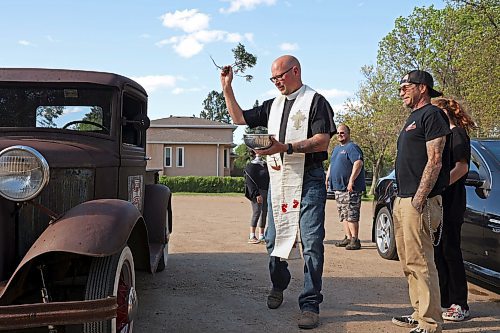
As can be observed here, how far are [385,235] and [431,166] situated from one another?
3790 millimetres

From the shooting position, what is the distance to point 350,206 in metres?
8.09

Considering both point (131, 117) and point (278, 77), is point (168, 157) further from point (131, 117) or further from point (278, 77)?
point (278, 77)

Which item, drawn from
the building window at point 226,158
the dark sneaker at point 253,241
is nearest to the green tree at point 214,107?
the building window at point 226,158

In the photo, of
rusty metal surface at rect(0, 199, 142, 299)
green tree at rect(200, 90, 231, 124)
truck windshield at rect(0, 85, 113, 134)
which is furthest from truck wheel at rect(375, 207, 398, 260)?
green tree at rect(200, 90, 231, 124)

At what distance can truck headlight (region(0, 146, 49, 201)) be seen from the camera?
2986 millimetres

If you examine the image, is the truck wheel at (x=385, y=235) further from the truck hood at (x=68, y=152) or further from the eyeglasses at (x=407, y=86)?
the truck hood at (x=68, y=152)

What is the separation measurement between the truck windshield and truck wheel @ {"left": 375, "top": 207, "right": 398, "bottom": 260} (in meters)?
4.47

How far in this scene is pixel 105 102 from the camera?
4.38 meters

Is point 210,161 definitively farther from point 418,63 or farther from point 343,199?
point 343,199

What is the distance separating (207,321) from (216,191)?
25545 millimetres

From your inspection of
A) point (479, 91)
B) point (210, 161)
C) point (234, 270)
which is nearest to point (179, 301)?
point (234, 270)

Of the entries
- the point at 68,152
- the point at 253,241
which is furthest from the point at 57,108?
the point at 253,241

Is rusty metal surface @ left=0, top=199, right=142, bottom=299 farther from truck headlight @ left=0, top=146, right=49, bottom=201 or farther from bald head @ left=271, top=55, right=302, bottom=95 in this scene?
bald head @ left=271, top=55, right=302, bottom=95

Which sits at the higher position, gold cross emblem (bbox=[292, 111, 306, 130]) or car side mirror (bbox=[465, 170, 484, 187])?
gold cross emblem (bbox=[292, 111, 306, 130])
